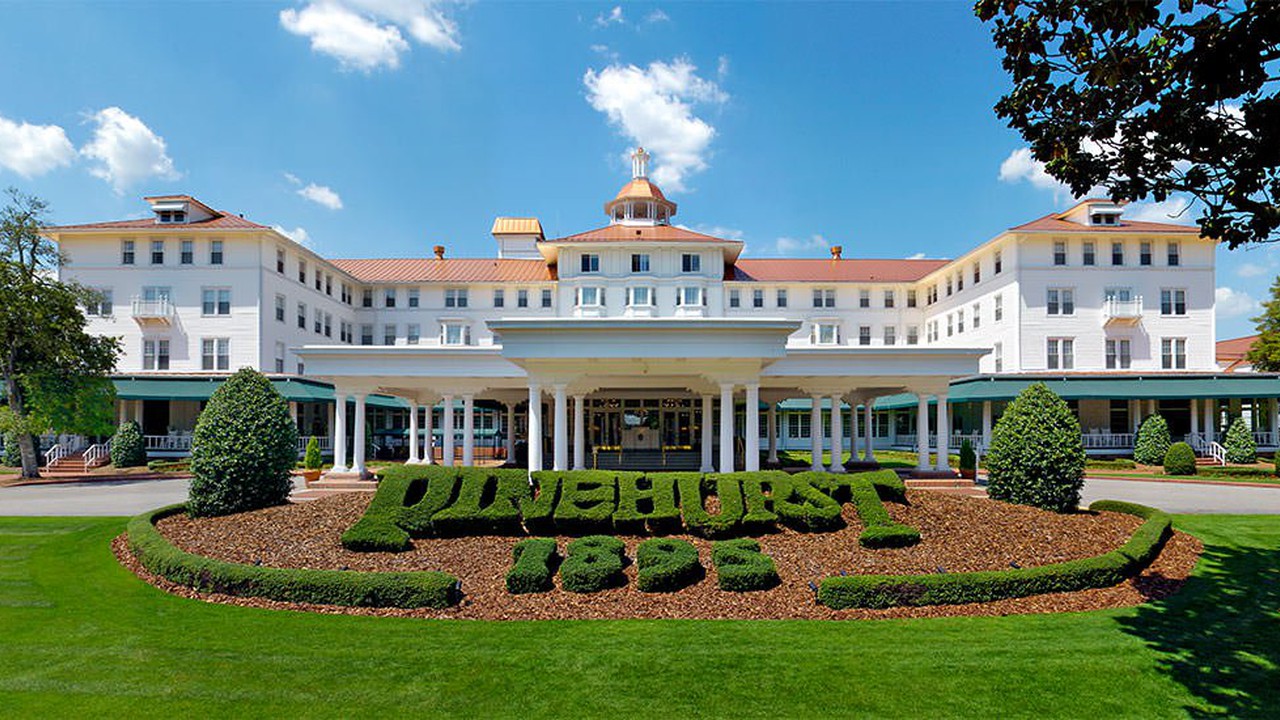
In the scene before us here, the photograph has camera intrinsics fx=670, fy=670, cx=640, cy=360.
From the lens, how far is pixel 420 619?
9.52 m

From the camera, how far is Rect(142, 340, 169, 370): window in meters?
38.2

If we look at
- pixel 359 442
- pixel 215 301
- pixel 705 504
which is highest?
pixel 215 301

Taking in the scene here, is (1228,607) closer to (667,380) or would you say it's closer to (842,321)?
(667,380)

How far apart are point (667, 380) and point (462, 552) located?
10941 mm

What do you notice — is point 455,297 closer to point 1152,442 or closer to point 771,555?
point 771,555

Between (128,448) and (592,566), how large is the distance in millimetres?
32942

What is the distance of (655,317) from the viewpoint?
32.2 m

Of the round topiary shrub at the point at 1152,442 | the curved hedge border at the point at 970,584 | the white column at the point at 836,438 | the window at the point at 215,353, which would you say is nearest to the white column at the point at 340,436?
the white column at the point at 836,438

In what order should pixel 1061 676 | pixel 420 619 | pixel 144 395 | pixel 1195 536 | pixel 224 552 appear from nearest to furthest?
1. pixel 1061 676
2. pixel 420 619
3. pixel 224 552
4. pixel 1195 536
5. pixel 144 395

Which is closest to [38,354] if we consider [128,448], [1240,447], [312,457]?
[128,448]

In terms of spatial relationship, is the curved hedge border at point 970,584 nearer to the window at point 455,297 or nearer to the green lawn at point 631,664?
the green lawn at point 631,664

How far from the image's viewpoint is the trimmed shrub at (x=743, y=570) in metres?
10.6

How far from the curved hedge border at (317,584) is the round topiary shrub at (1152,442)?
36.6m

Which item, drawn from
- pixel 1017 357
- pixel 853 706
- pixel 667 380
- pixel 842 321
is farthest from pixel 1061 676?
pixel 842 321
